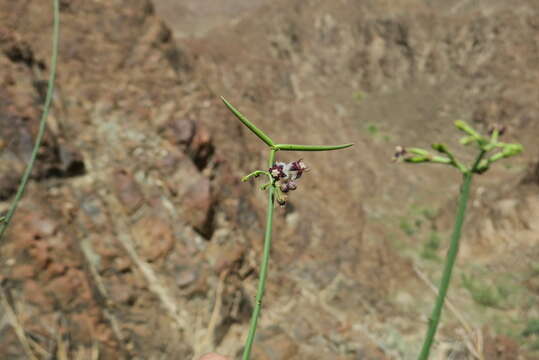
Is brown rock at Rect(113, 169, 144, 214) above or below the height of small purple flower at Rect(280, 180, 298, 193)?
below

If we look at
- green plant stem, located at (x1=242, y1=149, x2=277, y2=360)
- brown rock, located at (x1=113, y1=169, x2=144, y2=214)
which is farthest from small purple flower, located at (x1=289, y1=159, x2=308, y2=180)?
brown rock, located at (x1=113, y1=169, x2=144, y2=214)

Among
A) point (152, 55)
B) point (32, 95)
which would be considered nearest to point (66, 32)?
point (152, 55)

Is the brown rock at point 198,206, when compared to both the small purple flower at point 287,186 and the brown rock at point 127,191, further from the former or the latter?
the small purple flower at point 287,186

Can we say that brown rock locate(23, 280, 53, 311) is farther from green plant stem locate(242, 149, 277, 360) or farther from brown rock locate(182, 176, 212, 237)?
green plant stem locate(242, 149, 277, 360)

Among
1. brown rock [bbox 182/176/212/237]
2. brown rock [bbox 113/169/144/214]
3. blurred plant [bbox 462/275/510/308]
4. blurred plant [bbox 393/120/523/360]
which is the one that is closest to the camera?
blurred plant [bbox 393/120/523/360]

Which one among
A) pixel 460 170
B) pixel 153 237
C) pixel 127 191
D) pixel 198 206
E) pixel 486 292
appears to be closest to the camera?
pixel 460 170

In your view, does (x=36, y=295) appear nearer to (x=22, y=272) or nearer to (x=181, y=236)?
(x=22, y=272)

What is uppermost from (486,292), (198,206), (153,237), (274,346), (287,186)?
(287,186)

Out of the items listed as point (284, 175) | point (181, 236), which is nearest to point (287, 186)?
point (284, 175)
